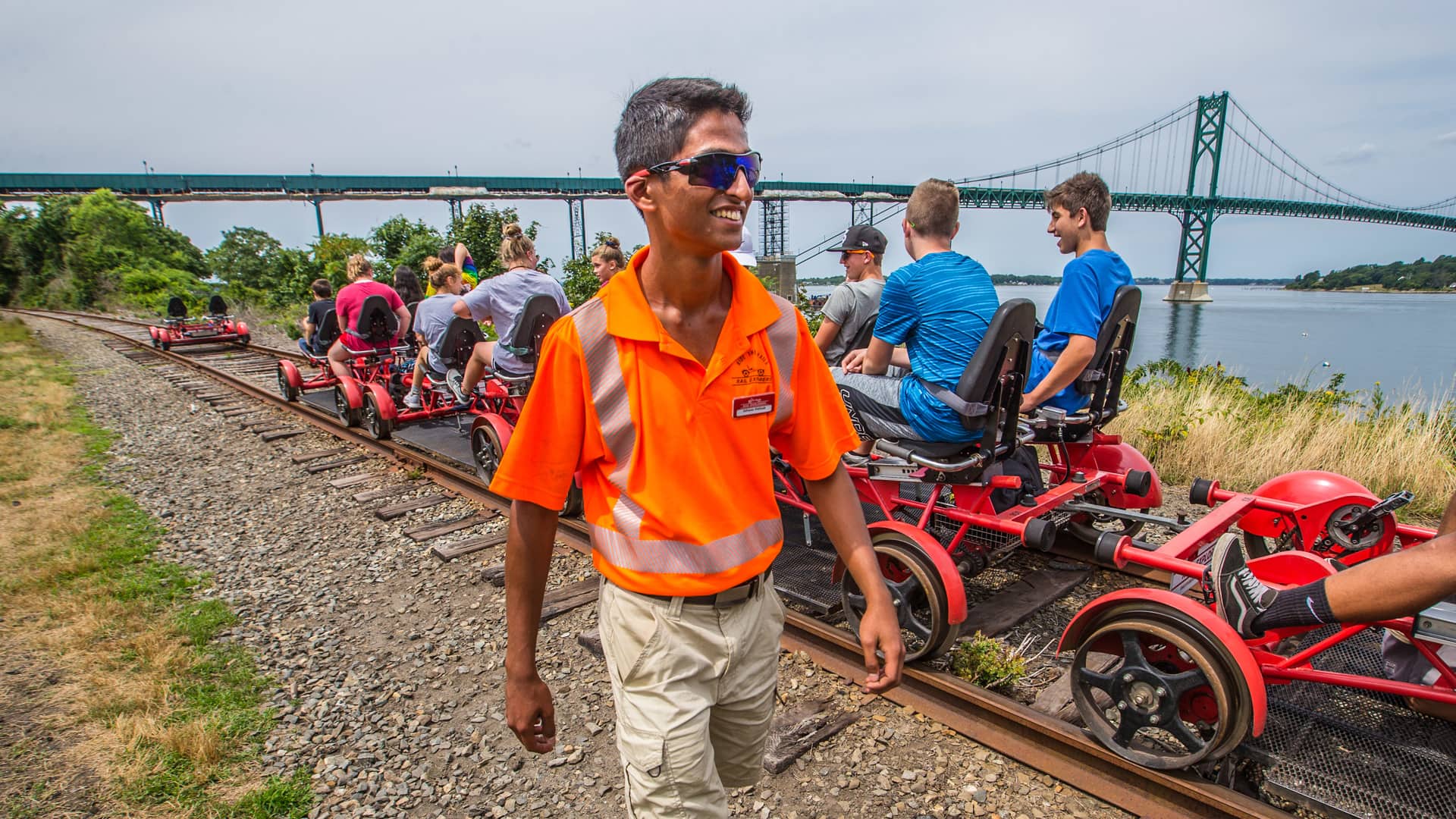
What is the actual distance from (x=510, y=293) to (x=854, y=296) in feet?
9.28

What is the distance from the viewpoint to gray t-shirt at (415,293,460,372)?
23.9ft

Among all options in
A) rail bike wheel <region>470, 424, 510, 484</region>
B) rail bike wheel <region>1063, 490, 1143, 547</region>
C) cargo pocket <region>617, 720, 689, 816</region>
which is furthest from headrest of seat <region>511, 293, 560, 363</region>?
cargo pocket <region>617, 720, 689, 816</region>

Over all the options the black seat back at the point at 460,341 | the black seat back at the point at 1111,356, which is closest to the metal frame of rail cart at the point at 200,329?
the black seat back at the point at 460,341

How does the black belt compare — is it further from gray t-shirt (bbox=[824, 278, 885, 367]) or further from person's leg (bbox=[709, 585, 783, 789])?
gray t-shirt (bbox=[824, 278, 885, 367])

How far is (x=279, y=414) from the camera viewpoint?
32.8 feet

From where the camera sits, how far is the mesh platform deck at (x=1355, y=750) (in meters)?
2.45

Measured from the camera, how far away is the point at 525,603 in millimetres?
1656

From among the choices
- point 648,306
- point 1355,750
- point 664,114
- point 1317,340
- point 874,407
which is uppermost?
point 664,114

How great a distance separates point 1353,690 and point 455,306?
6.57 meters

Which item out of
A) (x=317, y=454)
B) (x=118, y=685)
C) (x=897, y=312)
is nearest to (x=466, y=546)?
(x=118, y=685)

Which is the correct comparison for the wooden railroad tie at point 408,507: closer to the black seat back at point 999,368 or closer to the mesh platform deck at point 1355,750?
the black seat back at point 999,368

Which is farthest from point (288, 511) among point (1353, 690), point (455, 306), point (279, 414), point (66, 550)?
point (1353, 690)

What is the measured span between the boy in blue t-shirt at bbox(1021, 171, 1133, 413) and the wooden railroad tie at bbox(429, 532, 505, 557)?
356 centimetres

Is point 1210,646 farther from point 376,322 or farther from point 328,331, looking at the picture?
point 328,331
